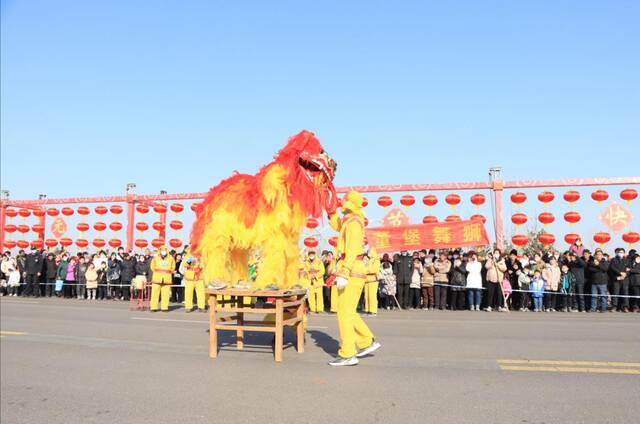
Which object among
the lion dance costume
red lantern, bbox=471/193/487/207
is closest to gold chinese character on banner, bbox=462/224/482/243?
red lantern, bbox=471/193/487/207

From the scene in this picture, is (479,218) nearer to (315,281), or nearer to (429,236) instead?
(429,236)

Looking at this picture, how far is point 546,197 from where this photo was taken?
15.0 meters

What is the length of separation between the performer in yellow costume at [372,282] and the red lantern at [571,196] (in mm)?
6099

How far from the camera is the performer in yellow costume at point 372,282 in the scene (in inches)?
502

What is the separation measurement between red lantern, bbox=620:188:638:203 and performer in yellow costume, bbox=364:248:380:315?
724 cm

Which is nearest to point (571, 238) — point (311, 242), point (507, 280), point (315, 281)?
point (507, 280)

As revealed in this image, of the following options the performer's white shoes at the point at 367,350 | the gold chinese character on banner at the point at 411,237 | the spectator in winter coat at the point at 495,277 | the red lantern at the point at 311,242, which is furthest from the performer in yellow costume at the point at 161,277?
the spectator in winter coat at the point at 495,277

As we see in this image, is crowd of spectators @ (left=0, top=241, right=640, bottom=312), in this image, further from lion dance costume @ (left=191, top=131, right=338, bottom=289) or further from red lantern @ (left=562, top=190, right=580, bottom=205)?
lion dance costume @ (left=191, top=131, right=338, bottom=289)

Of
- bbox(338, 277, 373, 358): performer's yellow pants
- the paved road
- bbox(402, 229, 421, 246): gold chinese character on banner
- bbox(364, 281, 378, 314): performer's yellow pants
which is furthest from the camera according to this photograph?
bbox(402, 229, 421, 246): gold chinese character on banner

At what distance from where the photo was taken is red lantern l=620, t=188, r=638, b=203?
14.3 m

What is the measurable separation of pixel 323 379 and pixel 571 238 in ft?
38.0

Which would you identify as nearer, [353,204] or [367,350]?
[367,350]

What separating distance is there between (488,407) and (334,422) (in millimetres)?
1326

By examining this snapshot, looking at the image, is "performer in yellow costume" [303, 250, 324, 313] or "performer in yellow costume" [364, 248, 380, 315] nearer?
"performer in yellow costume" [364, 248, 380, 315]
